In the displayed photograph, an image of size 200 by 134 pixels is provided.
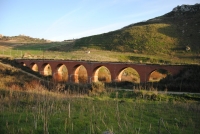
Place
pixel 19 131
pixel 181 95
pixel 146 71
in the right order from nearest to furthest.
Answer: pixel 19 131, pixel 181 95, pixel 146 71

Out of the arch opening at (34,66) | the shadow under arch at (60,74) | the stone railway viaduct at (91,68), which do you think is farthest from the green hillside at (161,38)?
the arch opening at (34,66)

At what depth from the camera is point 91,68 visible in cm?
3425

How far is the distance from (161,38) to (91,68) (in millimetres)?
28132

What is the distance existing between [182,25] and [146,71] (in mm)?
37818

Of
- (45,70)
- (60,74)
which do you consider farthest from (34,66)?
(60,74)

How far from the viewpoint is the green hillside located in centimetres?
5007

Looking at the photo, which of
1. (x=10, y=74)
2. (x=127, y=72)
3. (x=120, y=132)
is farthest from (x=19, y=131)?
(x=127, y=72)

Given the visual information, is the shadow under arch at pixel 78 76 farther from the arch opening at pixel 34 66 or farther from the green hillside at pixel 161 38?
the green hillside at pixel 161 38

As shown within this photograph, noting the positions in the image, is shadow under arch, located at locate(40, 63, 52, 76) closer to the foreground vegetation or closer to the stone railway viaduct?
the stone railway viaduct

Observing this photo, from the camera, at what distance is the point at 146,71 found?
29.5m

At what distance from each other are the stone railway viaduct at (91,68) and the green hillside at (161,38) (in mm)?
18812

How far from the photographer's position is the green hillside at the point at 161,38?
164 ft

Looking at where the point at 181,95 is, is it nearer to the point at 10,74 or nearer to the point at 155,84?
the point at 155,84

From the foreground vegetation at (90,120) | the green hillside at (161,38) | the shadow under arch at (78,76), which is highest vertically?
the green hillside at (161,38)
